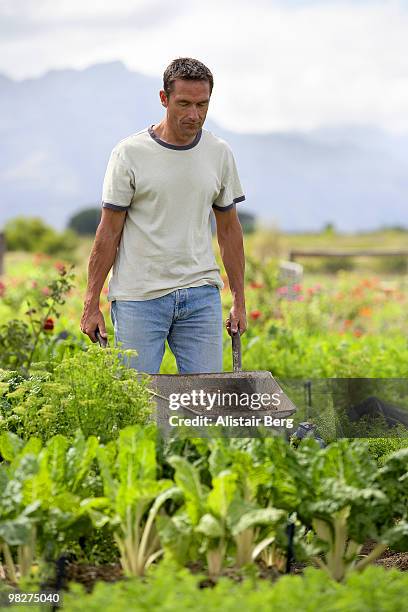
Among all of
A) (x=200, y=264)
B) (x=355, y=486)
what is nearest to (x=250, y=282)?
(x=200, y=264)

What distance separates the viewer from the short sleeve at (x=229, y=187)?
14.3ft

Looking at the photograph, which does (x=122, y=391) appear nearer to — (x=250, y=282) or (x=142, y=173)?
(x=142, y=173)

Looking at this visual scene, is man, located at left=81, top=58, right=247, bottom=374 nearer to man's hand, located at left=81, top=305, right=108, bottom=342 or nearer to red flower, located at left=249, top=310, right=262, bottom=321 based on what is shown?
man's hand, located at left=81, top=305, right=108, bottom=342

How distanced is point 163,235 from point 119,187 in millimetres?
268

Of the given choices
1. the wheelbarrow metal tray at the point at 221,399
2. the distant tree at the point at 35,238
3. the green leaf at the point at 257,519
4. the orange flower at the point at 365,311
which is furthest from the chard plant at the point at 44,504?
the distant tree at the point at 35,238

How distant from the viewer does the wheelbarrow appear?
348 cm

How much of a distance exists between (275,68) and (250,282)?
16063 centimetres

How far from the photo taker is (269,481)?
2947 millimetres

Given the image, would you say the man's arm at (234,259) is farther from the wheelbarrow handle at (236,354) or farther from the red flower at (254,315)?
the red flower at (254,315)

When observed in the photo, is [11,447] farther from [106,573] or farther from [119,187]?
[119,187]

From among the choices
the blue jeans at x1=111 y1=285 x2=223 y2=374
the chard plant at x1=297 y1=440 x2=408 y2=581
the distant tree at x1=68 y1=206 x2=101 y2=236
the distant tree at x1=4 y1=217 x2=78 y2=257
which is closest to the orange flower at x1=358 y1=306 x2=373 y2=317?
the blue jeans at x1=111 y1=285 x2=223 y2=374

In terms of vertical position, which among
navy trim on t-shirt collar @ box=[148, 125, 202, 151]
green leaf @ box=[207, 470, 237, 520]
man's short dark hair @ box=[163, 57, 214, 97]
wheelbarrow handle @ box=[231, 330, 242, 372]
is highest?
man's short dark hair @ box=[163, 57, 214, 97]

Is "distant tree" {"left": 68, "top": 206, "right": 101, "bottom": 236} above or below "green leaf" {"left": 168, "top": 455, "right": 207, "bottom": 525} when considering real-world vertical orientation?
above

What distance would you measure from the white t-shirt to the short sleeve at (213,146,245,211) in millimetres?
53
